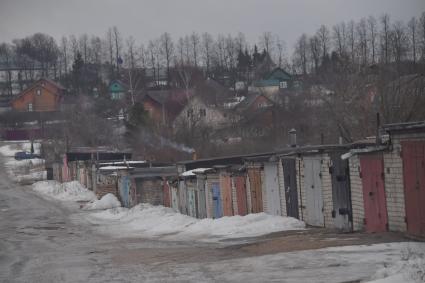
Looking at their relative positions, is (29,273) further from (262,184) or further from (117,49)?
(117,49)

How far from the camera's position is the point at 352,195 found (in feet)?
66.7

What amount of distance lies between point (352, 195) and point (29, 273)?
890 cm

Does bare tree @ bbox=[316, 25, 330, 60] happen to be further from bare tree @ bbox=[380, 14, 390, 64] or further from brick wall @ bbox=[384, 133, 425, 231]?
brick wall @ bbox=[384, 133, 425, 231]

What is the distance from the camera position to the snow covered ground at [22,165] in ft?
293

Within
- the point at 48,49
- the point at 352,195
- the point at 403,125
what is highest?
the point at 48,49

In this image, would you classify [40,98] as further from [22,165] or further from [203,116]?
[203,116]

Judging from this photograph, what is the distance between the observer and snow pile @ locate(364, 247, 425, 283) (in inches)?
417

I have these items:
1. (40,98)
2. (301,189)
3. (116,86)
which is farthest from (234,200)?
(40,98)

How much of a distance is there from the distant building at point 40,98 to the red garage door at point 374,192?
351 ft

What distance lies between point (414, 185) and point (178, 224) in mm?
17294

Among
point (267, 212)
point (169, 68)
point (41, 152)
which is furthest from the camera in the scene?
point (169, 68)

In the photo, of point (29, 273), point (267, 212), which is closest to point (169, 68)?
point (267, 212)

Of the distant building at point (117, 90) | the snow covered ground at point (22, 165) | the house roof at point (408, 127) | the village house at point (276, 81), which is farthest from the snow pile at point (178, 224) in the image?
the distant building at point (117, 90)

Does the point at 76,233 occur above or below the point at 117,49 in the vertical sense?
below
